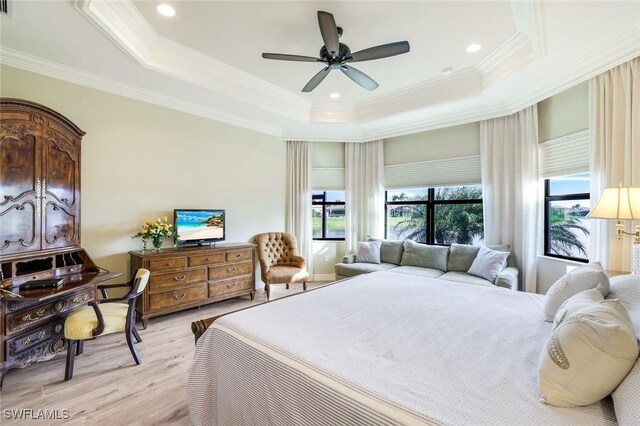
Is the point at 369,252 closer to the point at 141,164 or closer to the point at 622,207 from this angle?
the point at 622,207

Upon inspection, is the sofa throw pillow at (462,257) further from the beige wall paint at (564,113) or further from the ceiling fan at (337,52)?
the ceiling fan at (337,52)

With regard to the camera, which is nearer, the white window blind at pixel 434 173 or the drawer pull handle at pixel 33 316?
the drawer pull handle at pixel 33 316

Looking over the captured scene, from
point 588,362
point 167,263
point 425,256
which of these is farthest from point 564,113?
point 167,263

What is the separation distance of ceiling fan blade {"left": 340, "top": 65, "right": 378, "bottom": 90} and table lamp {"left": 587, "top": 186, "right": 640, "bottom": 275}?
2.35m

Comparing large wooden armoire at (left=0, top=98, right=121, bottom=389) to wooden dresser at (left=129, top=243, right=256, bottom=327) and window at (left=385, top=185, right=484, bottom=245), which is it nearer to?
wooden dresser at (left=129, top=243, right=256, bottom=327)

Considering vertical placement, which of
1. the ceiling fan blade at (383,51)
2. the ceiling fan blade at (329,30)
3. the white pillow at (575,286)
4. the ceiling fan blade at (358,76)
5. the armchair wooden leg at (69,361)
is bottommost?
the armchair wooden leg at (69,361)

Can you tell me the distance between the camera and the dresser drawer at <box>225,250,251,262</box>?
411cm

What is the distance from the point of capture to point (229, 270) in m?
4.11

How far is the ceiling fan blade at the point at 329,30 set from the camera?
2180 mm

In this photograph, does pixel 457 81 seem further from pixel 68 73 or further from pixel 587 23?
pixel 68 73

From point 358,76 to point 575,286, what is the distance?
2555 mm

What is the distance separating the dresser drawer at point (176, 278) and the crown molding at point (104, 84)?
2316mm

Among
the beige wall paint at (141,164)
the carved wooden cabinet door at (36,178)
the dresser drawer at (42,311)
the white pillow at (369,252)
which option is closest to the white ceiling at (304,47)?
the beige wall paint at (141,164)

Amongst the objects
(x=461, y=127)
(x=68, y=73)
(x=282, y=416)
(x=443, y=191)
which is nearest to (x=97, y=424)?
(x=282, y=416)
